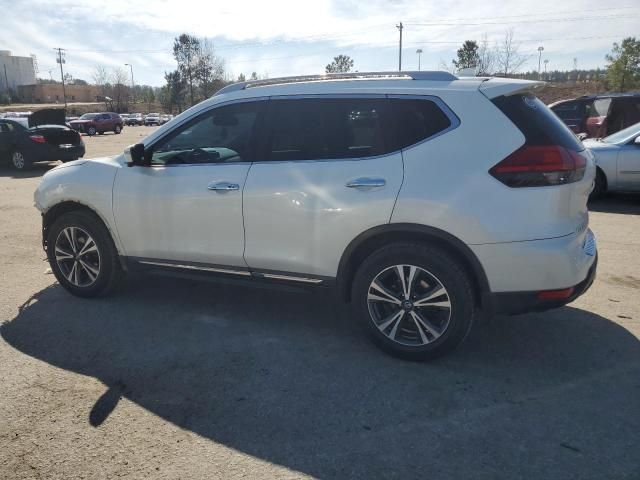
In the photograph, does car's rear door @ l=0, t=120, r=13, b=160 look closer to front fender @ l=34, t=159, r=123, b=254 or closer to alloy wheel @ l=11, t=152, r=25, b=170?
alloy wheel @ l=11, t=152, r=25, b=170

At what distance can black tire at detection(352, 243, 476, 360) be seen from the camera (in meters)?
3.36

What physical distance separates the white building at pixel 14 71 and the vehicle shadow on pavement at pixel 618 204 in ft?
512

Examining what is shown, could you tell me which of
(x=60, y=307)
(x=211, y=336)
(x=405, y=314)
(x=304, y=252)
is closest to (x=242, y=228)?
(x=304, y=252)

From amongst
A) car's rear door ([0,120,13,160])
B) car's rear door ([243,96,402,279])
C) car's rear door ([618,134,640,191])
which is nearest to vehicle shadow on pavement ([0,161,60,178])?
car's rear door ([0,120,13,160])

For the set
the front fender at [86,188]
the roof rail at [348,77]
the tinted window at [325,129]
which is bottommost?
the front fender at [86,188]

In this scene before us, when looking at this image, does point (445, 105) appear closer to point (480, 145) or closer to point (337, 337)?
point (480, 145)

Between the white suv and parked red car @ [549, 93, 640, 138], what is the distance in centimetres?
930

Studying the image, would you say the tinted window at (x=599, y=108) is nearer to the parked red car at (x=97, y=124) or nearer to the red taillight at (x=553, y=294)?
the red taillight at (x=553, y=294)

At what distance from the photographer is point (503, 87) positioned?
338 cm

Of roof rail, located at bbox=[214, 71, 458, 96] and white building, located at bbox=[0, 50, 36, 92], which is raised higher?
white building, located at bbox=[0, 50, 36, 92]

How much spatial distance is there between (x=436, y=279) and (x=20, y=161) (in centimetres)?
1578

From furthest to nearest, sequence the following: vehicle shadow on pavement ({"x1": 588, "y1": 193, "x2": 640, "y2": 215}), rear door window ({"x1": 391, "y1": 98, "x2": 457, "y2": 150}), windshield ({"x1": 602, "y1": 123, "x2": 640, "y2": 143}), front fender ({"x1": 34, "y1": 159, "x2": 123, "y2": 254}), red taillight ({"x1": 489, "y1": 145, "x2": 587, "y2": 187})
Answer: windshield ({"x1": 602, "y1": 123, "x2": 640, "y2": 143})
vehicle shadow on pavement ({"x1": 588, "y1": 193, "x2": 640, "y2": 215})
front fender ({"x1": 34, "y1": 159, "x2": 123, "y2": 254})
rear door window ({"x1": 391, "y1": 98, "x2": 457, "y2": 150})
red taillight ({"x1": 489, "y1": 145, "x2": 587, "y2": 187})

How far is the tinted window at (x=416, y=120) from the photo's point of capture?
3.42m

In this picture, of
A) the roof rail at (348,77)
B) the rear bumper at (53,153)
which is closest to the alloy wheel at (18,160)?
the rear bumper at (53,153)
